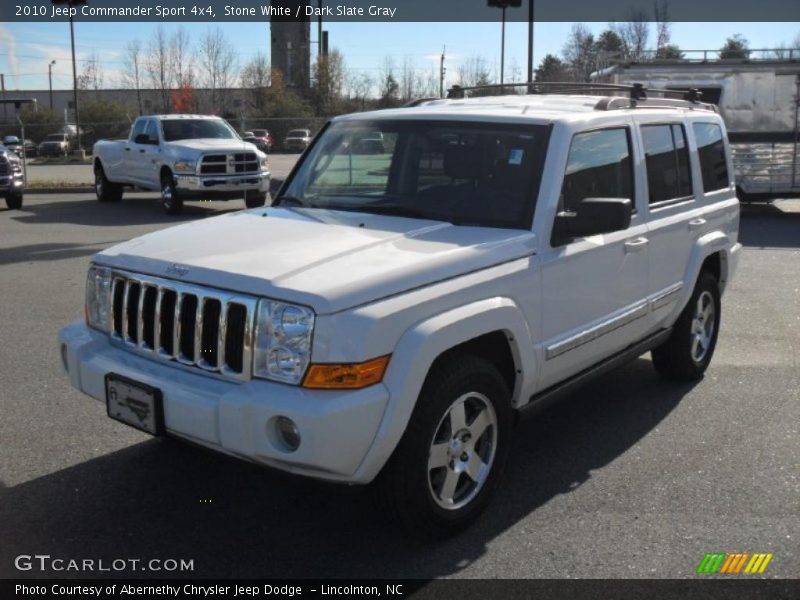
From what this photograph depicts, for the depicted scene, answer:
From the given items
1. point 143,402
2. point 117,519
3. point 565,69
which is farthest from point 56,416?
point 565,69

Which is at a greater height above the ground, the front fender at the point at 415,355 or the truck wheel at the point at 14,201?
the front fender at the point at 415,355

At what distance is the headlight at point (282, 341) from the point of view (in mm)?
3387

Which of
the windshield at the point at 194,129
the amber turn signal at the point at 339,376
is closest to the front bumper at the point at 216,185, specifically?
the windshield at the point at 194,129

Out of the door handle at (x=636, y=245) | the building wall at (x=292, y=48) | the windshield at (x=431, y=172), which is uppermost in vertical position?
the building wall at (x=292, y=48)

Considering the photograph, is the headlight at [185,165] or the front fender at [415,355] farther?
the headlight at [185,165]

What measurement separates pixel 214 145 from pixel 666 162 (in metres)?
13.3

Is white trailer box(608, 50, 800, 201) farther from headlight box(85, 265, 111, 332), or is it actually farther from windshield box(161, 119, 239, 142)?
headlight box(85, 265, 111, 332)

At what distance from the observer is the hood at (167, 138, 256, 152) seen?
1733 centimetres

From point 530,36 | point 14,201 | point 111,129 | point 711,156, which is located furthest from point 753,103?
point 111,129

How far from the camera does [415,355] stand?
3473mm

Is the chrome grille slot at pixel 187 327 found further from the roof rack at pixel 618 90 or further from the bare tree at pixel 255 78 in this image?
the bare tree at pixel 255 78

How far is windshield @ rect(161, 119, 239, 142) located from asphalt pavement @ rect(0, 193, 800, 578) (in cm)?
1215

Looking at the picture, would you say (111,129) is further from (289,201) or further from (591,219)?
(591,219)

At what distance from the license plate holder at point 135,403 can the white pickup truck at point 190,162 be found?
13616 mm
